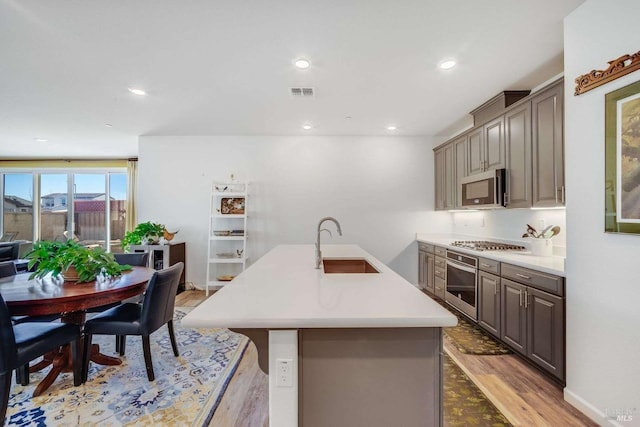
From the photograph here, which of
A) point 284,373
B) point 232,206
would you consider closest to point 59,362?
point 284,373

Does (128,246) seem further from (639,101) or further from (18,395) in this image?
(639,101)

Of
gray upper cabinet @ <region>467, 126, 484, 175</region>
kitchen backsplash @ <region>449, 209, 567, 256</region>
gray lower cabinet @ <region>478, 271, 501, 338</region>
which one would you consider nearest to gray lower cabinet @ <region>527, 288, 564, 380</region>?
gray lower cabinet @ <region>478, 271, 501, 338</region>

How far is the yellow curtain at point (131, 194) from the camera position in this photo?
594 cm

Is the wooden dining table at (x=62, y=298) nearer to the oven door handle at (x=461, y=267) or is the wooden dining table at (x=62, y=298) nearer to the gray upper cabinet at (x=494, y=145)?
the oven door handle at (x=461, y=267)

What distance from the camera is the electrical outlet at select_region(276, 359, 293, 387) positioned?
110 centimetres

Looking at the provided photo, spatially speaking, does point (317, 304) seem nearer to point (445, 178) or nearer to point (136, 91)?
point (136, 91)

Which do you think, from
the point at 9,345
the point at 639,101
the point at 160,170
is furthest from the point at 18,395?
the point at 639,101

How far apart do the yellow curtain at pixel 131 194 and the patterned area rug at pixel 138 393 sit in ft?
12.9

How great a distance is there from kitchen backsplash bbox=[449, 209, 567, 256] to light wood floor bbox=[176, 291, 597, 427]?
1.21m

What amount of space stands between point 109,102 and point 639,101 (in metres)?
4.72

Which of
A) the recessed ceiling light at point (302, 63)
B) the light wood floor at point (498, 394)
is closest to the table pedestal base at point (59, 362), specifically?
the light wood floor at point (498, 394)

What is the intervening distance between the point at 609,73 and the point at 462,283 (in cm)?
233

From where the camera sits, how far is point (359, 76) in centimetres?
271

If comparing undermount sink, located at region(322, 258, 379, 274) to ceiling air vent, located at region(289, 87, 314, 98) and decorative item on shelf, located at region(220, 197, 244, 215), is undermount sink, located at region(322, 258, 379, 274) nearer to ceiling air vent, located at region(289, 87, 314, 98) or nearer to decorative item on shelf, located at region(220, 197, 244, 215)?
ceiling air vent, located at region(289, 87, 314, 98)
